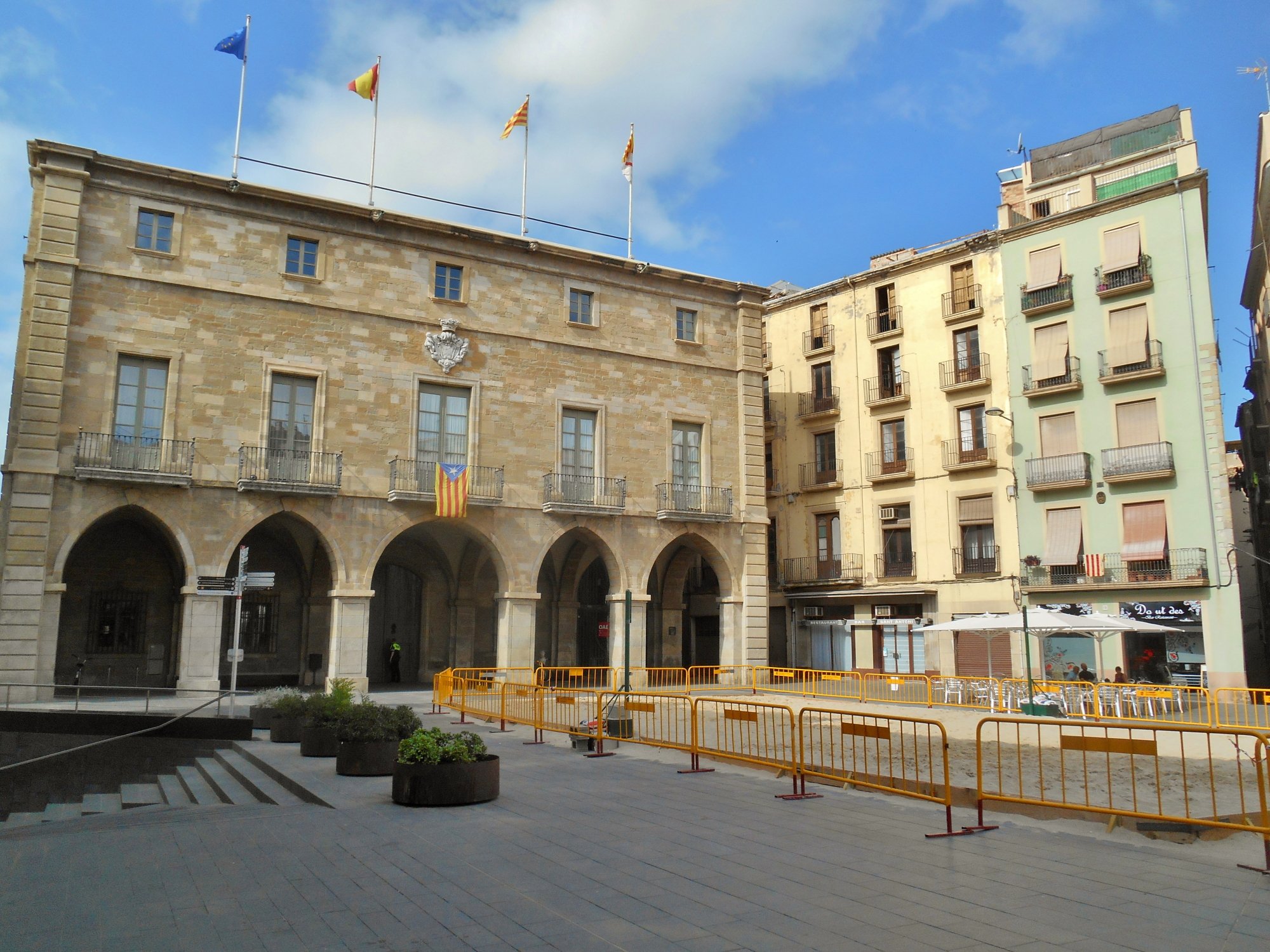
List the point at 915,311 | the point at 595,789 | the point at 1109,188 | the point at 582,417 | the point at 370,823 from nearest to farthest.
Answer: the point at 370,823 → the point at 595,789 → the point at 582,417 → the point at 1109,188 → the point at 915,311

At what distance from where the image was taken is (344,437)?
24516 mm

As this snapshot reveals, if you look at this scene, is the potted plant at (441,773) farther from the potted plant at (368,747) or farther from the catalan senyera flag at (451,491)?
the catalan senyera flag at (451,491)

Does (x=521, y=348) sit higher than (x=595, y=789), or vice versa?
(x=521, y=348)

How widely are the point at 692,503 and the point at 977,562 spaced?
934 centimetres

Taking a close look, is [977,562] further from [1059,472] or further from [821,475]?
[821,475]

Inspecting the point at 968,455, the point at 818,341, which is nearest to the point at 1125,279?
the point at 968,455

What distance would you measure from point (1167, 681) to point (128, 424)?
89.4 feet

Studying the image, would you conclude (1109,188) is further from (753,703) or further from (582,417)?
(753,703)

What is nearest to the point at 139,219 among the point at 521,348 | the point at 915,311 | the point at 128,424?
the point at 128,424

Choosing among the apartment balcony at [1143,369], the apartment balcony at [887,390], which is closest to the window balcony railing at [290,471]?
the apartment balcony at [887,390]

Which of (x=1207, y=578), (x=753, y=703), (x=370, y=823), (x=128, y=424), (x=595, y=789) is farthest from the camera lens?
(x=1207, y=578)

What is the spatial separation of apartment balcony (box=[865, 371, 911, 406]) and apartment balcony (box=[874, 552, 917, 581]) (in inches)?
204

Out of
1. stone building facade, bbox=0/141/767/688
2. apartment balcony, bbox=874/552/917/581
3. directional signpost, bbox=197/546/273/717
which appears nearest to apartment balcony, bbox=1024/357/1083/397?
apartment balcony, bbox=874/552/917/581

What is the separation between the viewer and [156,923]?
5.49 metres
